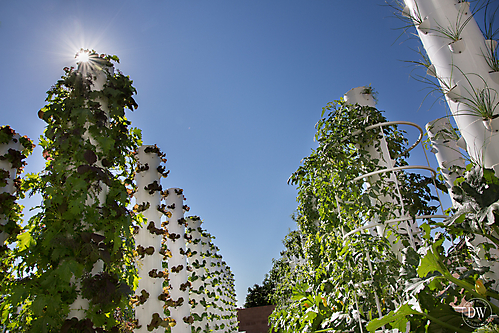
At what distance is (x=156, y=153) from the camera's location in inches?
167

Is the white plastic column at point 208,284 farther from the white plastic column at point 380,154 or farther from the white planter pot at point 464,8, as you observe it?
the white planter pot at point 464,8

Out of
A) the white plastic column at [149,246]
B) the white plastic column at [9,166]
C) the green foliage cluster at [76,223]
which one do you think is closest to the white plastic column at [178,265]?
the white plastic column at [149,246]

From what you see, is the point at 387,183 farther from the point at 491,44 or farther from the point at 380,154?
the point at 491,44

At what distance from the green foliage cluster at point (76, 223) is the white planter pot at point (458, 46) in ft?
7.71

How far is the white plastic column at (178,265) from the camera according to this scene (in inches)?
181

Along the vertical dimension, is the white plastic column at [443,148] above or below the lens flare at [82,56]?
below

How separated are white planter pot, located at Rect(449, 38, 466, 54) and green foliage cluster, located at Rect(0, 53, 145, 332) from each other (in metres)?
2.35

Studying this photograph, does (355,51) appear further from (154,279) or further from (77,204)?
(154,279)

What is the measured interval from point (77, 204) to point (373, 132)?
254 centimetres

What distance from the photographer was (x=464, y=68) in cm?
158

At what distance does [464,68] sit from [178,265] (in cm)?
452

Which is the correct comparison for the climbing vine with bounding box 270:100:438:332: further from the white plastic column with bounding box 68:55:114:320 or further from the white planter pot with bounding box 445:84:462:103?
the white plastic column with bounding box 68:55:114:320

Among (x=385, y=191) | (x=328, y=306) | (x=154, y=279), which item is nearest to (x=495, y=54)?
(x=385, y=191)

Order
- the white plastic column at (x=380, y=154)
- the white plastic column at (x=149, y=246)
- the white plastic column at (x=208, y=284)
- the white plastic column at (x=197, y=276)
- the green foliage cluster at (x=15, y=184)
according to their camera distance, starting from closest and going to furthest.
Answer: the white plastic column at (x=380, y=154) → the green foliage cluster at (x=15, y=184) → the white plastic column at (x=149, y=246) → the white plastic column at (x=197, y=276) → the white plastic column at (x=208, y=284)
